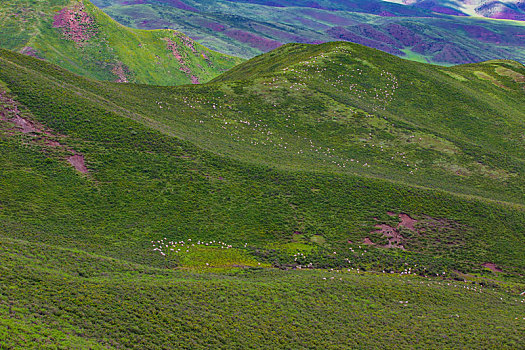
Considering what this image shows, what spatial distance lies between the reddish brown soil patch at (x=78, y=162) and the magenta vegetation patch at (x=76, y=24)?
134737 mm

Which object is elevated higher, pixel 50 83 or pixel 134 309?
pixel 50 83

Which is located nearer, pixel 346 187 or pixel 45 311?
pixel 45 311

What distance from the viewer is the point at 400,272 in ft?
167

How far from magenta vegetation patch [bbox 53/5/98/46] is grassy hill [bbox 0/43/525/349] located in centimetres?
10205

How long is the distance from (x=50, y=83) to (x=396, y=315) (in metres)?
67.9

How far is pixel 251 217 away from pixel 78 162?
2656cm

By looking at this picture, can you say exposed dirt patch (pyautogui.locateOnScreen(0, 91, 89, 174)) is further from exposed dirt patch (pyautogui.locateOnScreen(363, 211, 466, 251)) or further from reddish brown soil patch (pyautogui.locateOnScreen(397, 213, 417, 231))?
reddish brown soil patch (pyautogui.locateOnScreen(397, 213, 417, 231))

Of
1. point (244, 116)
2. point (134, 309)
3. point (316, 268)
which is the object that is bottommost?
point (316, 268)

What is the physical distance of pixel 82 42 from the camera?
17200 centimetres

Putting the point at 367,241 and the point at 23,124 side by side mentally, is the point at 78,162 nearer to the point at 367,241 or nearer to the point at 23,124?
the point at 23,124

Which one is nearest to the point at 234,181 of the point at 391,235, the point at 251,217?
the point at 251,217

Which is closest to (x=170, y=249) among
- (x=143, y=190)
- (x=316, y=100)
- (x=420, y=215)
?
(x=143, y=190)

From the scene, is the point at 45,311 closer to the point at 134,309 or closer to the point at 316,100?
the point at 134,309

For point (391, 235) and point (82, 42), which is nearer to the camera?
point (391, 235)
